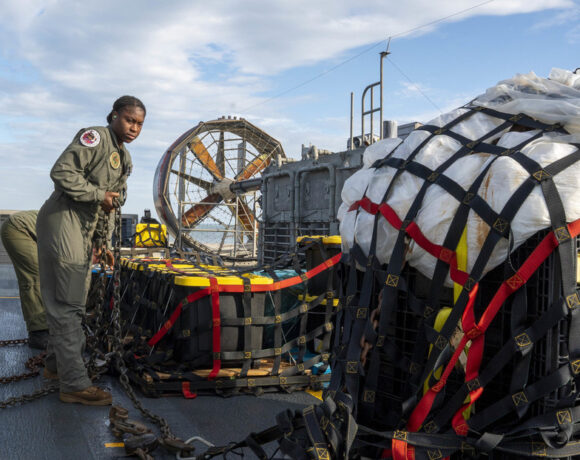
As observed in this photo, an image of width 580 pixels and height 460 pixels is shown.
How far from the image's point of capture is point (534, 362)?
2.05 metres

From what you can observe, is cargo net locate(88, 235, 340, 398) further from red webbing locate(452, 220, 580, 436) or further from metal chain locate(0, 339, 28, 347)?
red webbing locate(452, 220, 580, 436)

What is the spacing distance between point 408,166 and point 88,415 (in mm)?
2806

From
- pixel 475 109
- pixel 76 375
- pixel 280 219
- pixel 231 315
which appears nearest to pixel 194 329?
pixel 231 315

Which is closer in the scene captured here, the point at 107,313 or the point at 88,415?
the point at 88,415

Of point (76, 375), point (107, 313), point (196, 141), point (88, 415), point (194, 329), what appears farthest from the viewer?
point (196, 141)

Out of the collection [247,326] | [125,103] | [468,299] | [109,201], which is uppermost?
[125,103]

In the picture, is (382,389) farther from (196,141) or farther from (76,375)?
(196,141)

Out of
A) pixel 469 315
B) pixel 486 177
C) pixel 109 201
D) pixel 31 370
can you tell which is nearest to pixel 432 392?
pixel 469 315

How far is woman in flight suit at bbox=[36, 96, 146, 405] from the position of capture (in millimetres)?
3703

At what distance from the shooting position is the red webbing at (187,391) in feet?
12.9

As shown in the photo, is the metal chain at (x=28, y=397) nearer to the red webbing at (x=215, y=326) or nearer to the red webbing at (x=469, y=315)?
the red webbing at (x=215, y=326)

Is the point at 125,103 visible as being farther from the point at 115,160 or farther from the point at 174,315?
the point at 174,315

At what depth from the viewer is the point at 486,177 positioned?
2166 mm

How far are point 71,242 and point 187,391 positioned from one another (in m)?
1.49
